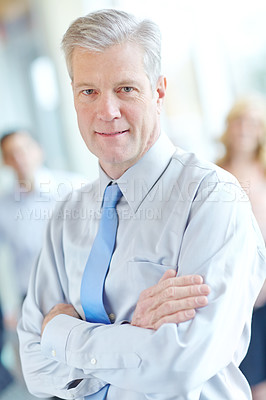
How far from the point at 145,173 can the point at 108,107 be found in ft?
0.68

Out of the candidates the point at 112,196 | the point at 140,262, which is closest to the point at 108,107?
the point at 112,196

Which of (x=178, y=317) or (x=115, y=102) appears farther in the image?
(x=115, y=102)

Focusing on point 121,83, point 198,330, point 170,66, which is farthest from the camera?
point 170,66

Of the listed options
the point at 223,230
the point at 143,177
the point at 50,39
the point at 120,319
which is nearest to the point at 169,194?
the point at 143,177

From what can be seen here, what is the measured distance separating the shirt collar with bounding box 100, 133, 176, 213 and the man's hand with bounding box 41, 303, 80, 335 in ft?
1.05

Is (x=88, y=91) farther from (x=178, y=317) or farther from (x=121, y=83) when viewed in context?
(x=178, y=317)

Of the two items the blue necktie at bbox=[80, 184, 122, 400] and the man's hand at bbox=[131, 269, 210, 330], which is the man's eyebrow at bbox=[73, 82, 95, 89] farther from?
the man's hand at bbox=[131, 269, 210, 330]

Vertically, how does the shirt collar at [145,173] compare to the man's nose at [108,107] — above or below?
below

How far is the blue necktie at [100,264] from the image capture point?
133 cm

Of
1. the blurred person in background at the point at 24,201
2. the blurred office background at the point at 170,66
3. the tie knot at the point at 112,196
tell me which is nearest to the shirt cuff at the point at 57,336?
the tie knot at the point at 112,196

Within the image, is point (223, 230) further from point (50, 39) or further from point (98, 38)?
point (50, 39)

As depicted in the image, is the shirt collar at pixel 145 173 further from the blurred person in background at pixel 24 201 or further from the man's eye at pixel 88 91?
the blurred person in background at pixel 24 201

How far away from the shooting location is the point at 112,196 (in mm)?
1406

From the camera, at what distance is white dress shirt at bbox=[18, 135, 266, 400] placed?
1124mm
